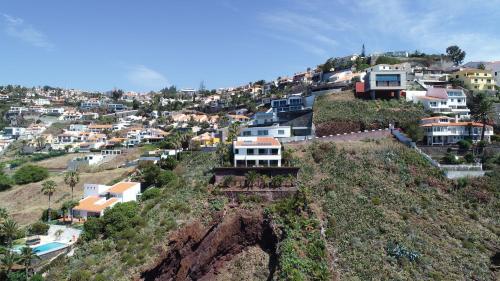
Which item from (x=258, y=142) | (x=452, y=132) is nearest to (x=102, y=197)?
(x=258, y=142)

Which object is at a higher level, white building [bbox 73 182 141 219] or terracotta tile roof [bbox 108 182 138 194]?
terracotta tile roof [bbox 108 182 138 194]

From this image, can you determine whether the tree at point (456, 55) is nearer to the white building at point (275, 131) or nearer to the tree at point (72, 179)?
the white building at point (275, 131)

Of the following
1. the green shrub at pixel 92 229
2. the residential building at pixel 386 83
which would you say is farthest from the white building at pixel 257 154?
the residential building at pixel 386 83

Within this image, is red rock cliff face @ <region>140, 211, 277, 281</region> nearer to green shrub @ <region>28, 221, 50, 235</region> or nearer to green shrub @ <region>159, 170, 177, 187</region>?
green shrub @ <region>159, 170, 177, 187</region>

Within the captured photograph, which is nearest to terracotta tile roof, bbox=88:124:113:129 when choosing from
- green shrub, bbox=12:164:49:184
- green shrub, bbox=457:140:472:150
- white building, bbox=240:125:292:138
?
green shrub, bbox=12:164:49:184

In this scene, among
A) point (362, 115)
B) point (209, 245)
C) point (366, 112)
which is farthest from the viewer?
point (366, 112)

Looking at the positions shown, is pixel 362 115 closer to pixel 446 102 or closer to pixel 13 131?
pixel 446 102

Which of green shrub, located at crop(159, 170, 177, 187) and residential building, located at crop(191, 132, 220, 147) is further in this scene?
residential building, located at crop(191, 132, 220, 147)
